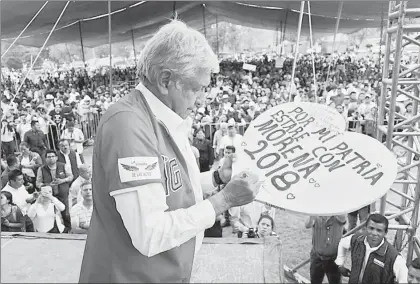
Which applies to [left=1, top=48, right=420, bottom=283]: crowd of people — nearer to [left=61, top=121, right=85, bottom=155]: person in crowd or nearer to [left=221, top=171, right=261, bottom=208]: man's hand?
[left=61, top=121, right=85, bottom=155]: person in crowd

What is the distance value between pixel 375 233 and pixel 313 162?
1.53m

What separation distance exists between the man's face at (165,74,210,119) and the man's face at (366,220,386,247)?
212 centimetres

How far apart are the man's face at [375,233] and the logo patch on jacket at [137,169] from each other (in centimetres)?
226

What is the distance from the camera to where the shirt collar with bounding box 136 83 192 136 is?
0.93 meters

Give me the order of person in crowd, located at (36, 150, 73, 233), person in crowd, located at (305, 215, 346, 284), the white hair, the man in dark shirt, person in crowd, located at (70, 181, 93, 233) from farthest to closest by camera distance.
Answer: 1. the man in dark shirt
2. person in crowd, located at (36, 150, 73, 233)
3. person in crowd, located at (70, 181, 93, 233)
4. person in crowd, located at (305, 215, 346, 284)
5. the white hair

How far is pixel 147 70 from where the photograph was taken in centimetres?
94

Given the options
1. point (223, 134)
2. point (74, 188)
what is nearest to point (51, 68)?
point (223, 134)

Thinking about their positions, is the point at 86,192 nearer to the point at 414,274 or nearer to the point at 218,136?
the point at 414,274

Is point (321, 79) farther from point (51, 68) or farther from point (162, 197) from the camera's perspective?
point (162, 197)

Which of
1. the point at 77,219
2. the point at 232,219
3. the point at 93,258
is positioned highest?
the point at 93,258

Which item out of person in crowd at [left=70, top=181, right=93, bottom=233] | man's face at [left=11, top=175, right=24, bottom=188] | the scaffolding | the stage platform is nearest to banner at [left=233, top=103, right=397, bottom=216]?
the stage platform

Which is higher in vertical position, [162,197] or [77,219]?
[162,197]

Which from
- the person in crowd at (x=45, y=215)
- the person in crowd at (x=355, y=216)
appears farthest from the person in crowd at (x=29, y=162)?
the person in crowd at (x=355, y=216)

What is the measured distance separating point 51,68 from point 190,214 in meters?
24.0
